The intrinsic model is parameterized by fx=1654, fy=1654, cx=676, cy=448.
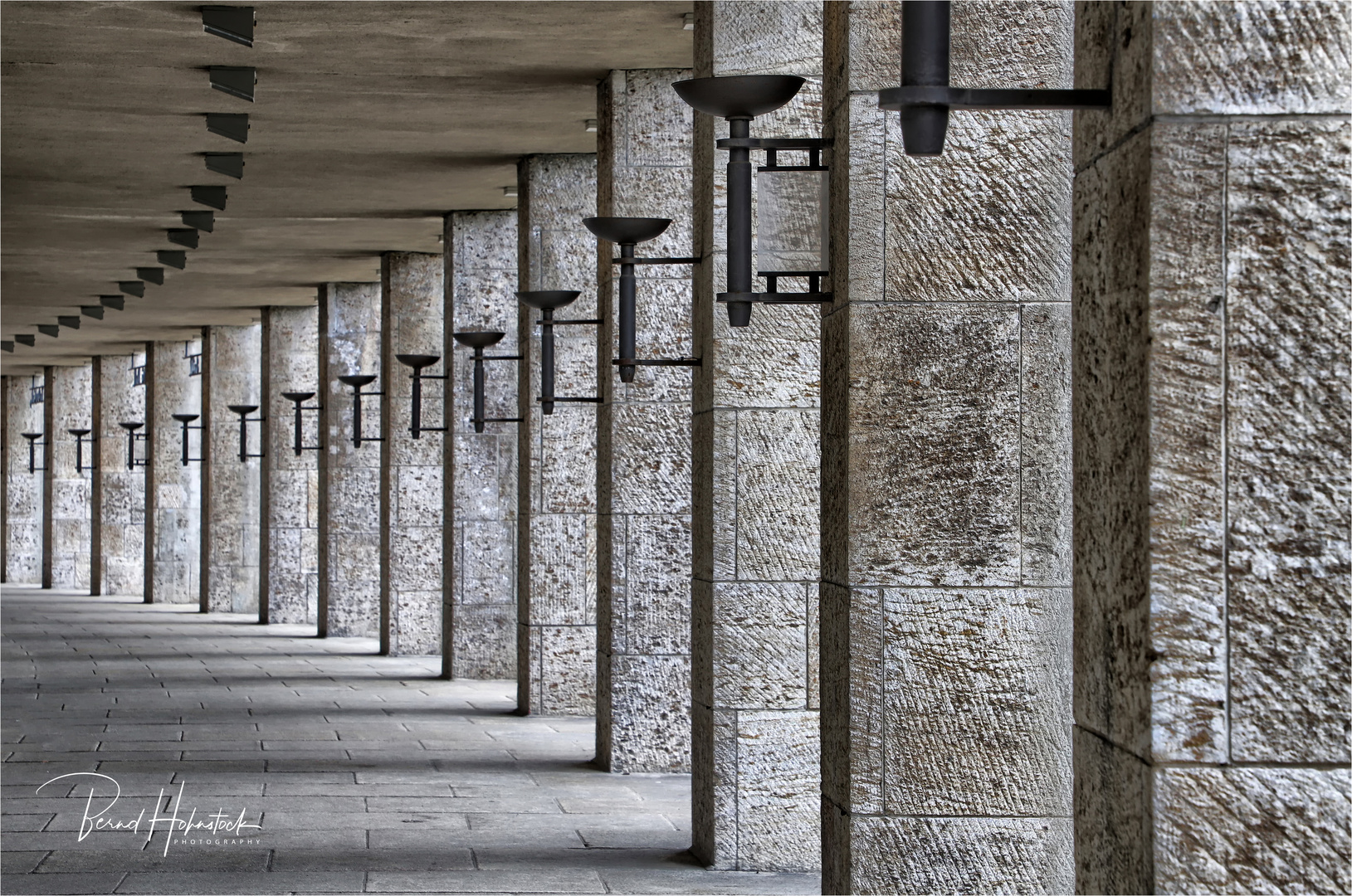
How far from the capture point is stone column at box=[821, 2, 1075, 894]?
361 cm

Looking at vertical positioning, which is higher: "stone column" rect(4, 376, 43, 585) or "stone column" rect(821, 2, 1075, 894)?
"stone column" rect(821, 2, 1075, 894)

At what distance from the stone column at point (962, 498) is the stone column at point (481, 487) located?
28.7ft

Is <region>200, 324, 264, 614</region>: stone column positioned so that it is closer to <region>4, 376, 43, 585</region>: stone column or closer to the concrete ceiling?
the concrete ceiling

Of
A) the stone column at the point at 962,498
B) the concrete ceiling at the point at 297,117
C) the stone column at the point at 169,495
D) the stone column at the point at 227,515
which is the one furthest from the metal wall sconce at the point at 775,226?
the stone column at the point at 169,495

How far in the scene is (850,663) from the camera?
3.62 meters

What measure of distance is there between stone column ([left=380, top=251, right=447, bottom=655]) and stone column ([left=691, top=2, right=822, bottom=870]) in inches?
328

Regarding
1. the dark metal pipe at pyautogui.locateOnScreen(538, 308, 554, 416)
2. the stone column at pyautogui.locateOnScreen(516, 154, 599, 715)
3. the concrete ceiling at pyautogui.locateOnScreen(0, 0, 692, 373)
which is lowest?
the stone column at pyautogui.locateOnScreen(516, 154, 599, 715)

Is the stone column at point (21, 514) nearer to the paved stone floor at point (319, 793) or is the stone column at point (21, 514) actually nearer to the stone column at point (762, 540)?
the paved stone floor at point (319, 793)

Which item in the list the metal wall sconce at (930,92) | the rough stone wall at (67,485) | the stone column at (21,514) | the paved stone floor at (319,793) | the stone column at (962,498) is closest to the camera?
the metal wall sconce at (930,92)

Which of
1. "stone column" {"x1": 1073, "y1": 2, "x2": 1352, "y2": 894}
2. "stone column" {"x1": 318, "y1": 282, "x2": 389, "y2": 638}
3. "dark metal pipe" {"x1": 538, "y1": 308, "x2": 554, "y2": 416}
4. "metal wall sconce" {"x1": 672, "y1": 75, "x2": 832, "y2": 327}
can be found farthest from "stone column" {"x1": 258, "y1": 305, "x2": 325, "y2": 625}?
"stone column" {"x1": 1073, "y1": 2, "x2": 1352, "y2": 894}

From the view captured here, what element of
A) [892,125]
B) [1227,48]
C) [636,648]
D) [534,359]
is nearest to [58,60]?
[534,359]

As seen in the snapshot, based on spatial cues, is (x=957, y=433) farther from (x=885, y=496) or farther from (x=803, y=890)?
(x=803, y=890)

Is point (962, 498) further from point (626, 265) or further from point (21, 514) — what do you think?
point (21, 514)

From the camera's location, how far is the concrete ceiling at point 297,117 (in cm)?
753
